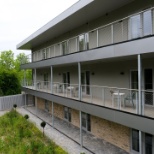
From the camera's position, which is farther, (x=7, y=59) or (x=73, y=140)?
(x=7, y=59)

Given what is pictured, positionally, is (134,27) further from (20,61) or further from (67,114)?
(20,61)

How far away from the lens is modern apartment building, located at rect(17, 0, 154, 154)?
977 cm

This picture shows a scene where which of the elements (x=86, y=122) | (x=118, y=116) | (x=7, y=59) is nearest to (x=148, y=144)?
(x=118, y=116)

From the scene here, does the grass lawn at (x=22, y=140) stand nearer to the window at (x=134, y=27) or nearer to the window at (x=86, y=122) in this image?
the window at (x=86, y=122)

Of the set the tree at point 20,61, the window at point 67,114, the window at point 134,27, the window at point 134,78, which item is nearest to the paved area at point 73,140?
the window at point 67,114

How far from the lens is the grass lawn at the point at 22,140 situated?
13.8 m

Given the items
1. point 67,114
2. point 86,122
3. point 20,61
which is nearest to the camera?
point 86,122

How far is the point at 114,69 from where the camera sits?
15.0m

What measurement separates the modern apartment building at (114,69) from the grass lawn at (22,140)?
272 cm

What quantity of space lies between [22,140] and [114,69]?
335 inches

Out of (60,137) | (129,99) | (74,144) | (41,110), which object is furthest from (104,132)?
(41,110)

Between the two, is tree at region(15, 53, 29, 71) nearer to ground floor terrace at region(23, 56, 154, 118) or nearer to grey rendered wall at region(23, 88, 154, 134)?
ground floor terrace at region(23, 56, 154, 118)

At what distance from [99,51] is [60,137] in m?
7.92

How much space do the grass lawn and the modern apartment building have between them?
8.92ft
